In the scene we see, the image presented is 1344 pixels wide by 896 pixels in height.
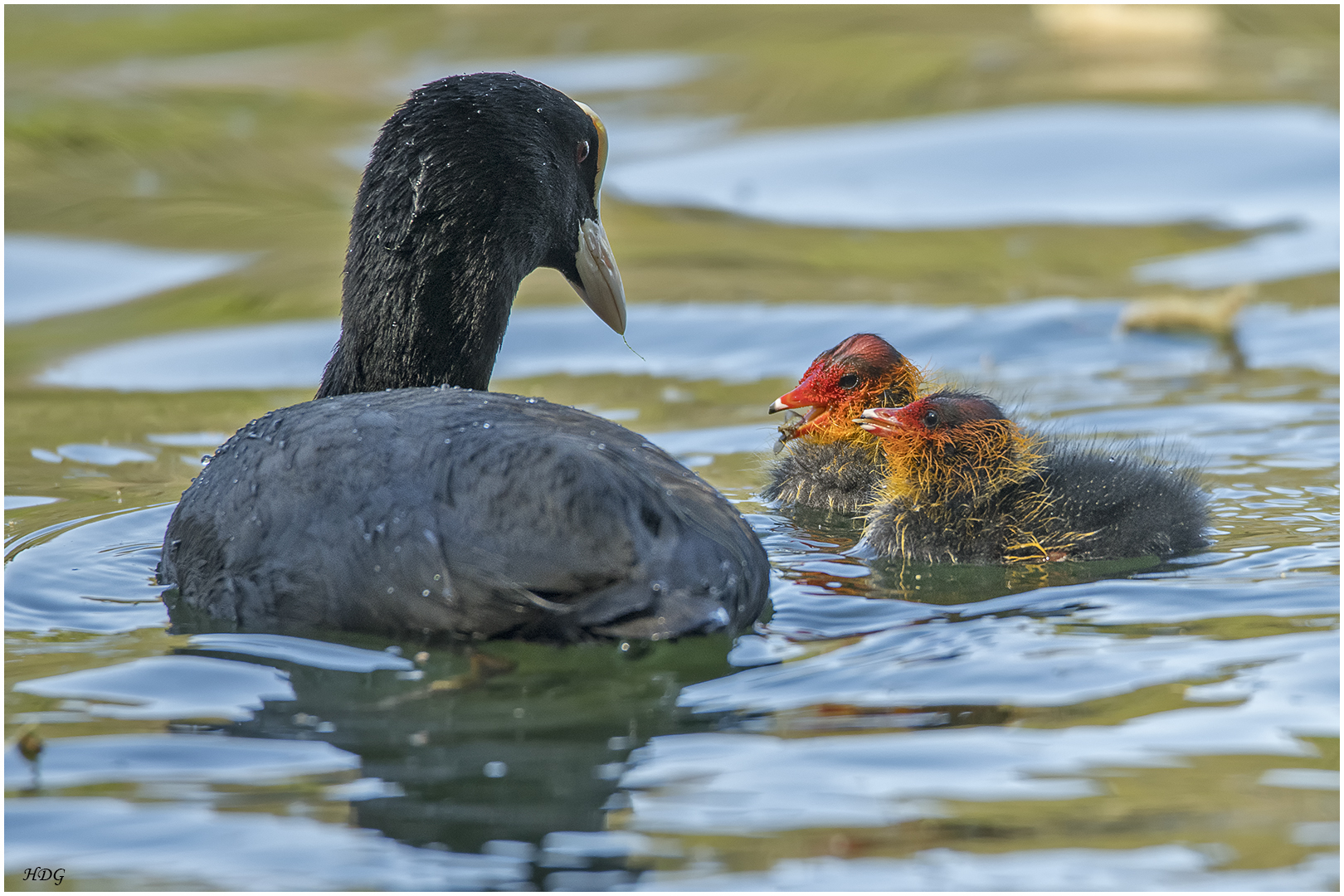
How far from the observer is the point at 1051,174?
37.8 ft

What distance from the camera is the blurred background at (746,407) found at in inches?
114

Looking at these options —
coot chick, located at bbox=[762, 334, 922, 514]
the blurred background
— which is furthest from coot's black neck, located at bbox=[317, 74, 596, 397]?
coot chick, located at bbox=[762, 334, 922, 514]

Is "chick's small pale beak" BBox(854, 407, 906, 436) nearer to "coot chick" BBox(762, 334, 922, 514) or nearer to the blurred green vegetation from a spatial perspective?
"coot chick" BBox(762, 334, 922, 514)

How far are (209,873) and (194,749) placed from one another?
1.67ft

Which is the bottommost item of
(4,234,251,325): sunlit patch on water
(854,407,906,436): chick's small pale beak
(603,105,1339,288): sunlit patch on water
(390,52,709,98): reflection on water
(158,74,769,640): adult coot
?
(158,74,769,640): adult coot

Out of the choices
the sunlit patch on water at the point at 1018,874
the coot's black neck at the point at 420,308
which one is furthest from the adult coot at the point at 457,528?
the sunlit patch on water at the point at 1018,874

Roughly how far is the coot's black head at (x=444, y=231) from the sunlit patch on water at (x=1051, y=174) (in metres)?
5.53

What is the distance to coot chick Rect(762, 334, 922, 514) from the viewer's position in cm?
551

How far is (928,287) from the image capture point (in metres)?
9.37

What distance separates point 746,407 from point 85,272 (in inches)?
180

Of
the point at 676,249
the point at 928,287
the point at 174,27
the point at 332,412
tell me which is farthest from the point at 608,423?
the point at 174,27

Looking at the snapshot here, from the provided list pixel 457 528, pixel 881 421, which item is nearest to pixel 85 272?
pixel 881 421

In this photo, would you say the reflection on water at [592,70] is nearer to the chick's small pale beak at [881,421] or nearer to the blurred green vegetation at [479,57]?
the blurred green vegetation at [479,57]

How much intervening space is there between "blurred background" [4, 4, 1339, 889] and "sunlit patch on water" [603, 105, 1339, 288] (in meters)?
0.05
